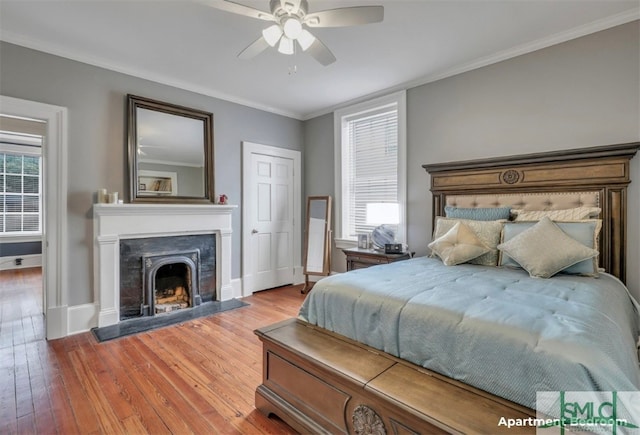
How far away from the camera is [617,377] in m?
1.11

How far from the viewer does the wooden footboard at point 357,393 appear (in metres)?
1.21

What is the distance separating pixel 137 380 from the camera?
229 cm

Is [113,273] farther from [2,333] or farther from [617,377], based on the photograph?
[617,377]

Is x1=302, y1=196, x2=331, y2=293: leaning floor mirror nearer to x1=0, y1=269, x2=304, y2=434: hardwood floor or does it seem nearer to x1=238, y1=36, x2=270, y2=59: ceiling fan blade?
x1=0, y1=269, x2=304, y2=434: hardwood floor

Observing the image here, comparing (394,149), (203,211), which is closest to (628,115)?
(394,149)

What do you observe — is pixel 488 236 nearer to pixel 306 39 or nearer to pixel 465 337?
pixel 465 337

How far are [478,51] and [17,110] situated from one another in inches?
174

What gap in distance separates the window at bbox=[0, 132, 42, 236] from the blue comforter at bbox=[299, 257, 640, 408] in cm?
767

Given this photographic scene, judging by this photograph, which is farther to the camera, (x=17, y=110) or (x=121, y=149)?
(x=121, y=149)

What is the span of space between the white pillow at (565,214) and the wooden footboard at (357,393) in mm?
1994

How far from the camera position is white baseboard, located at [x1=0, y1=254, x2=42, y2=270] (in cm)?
631

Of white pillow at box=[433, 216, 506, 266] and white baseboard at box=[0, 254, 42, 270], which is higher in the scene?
white pillow at box=[433, 216, 506, 266]

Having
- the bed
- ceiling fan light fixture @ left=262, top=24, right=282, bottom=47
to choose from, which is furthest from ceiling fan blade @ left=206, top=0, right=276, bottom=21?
the bed

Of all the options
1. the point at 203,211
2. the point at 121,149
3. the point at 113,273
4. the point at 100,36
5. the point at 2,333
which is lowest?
the point at 2,333
